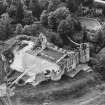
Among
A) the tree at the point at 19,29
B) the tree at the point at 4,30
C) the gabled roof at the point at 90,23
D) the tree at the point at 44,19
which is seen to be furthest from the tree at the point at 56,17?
the tree at the point at 4,30

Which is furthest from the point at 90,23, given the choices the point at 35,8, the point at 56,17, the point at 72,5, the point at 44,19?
the point at 35,8

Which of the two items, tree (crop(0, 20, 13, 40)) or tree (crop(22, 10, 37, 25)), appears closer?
tree (crop(0, 20, 13, 40))

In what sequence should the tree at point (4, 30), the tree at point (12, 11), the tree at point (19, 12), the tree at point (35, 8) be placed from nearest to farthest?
the tree at point (4, 30)
the tree at point (19, 12)
the tree at point (12, 11)
the tree at point (35, 8)

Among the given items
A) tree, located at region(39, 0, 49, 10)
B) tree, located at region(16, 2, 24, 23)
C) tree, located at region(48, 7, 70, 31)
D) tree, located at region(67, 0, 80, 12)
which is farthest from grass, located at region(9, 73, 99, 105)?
tree, located at region(39, 0, 49, 10)

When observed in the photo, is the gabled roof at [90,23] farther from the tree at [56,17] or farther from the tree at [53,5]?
the tree at [53,5]

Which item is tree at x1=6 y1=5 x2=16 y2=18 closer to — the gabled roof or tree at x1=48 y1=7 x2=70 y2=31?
tree at x1=48 y1=7 x2=70 y2=31

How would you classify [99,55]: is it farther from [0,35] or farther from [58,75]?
[0,35]

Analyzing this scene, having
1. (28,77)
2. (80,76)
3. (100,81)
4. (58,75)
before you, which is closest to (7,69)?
(28,77)

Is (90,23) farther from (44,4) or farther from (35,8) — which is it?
(35,8)
